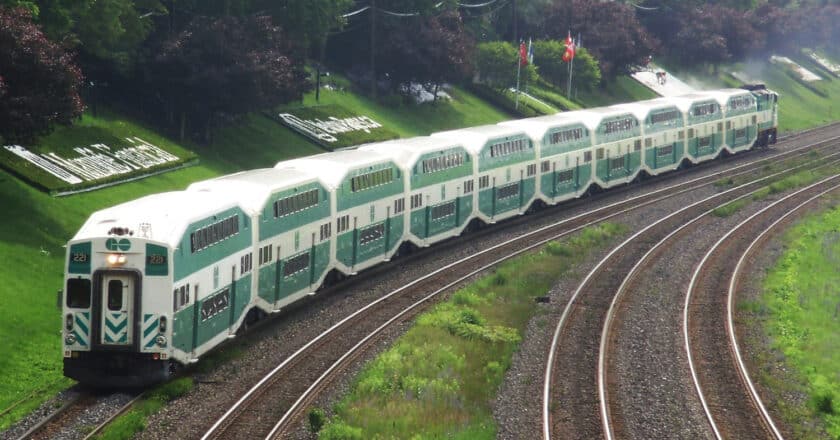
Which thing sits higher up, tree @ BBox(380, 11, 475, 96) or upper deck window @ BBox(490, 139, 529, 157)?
upper deck window @ BBox(490, 139, 529, 157)

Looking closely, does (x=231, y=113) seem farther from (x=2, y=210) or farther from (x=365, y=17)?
(x=365, y=17)

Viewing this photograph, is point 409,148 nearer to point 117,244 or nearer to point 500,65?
point 117,244

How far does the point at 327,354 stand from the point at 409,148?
16774mm

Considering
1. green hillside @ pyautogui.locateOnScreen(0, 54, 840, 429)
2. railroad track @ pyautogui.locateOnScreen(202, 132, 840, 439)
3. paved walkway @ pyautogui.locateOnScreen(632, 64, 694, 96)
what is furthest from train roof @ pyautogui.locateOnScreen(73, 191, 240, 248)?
paved walkway @ pyautogui.locateOnScreen(632, 64, 694, 96)

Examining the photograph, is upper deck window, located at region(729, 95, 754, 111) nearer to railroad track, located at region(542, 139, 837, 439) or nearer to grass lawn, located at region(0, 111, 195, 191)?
railroad track, located at region(542, 139, 837, 439)

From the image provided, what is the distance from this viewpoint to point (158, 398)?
30109 millimetres

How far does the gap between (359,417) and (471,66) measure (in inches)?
2835

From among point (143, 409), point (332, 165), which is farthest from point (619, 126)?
point (143, 409)

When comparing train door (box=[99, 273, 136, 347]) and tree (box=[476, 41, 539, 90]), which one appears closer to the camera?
train door (box=[99, 273, 136, 347])

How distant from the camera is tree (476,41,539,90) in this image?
10512 cm

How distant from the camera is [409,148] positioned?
165 feet

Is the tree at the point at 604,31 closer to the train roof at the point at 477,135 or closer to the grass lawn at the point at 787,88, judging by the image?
the grass lawn at the point at 787,88

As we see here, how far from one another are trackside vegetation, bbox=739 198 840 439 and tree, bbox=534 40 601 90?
55237 millimetres


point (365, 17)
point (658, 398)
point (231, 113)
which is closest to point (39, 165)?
point (231, 113)
